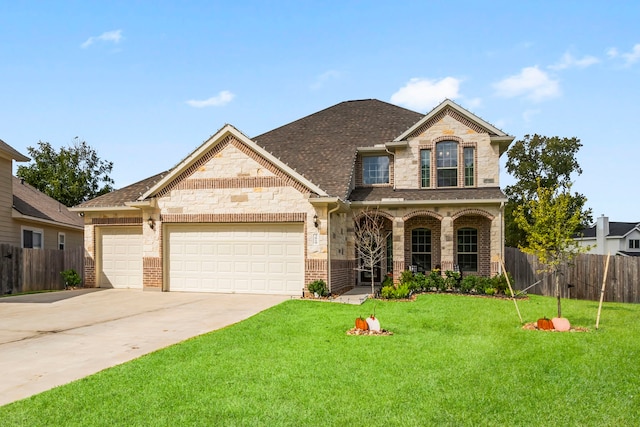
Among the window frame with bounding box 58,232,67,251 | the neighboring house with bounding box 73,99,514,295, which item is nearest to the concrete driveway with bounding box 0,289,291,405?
the neighboring house with bounding box 73,99,514,295

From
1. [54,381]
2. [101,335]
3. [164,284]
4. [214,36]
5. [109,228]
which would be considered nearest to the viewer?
[54,381]

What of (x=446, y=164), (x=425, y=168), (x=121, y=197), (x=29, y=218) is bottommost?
(x=29, y=218)

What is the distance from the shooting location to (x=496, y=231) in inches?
728

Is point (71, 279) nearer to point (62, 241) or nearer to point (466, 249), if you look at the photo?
point (62, 241)

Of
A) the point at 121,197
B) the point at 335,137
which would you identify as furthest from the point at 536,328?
the point at 121,197

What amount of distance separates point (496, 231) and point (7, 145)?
69.1 feet

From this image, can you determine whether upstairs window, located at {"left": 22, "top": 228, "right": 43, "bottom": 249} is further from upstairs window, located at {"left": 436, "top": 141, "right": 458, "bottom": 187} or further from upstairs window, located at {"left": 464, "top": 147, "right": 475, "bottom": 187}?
upstairs window, located at {"left": 464, "top": 147, "right": 475, "bottom": 187}

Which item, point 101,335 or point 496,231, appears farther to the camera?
point 496,231

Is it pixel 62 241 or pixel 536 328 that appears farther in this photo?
pixel 62 241

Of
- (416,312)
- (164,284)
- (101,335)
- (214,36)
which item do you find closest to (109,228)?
(164,284)

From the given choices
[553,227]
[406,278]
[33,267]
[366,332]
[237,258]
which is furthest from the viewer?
[33,267]

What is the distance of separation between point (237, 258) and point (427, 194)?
7.85m

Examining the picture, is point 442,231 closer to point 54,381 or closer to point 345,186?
point 345,186

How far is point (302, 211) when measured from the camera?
16734mm
